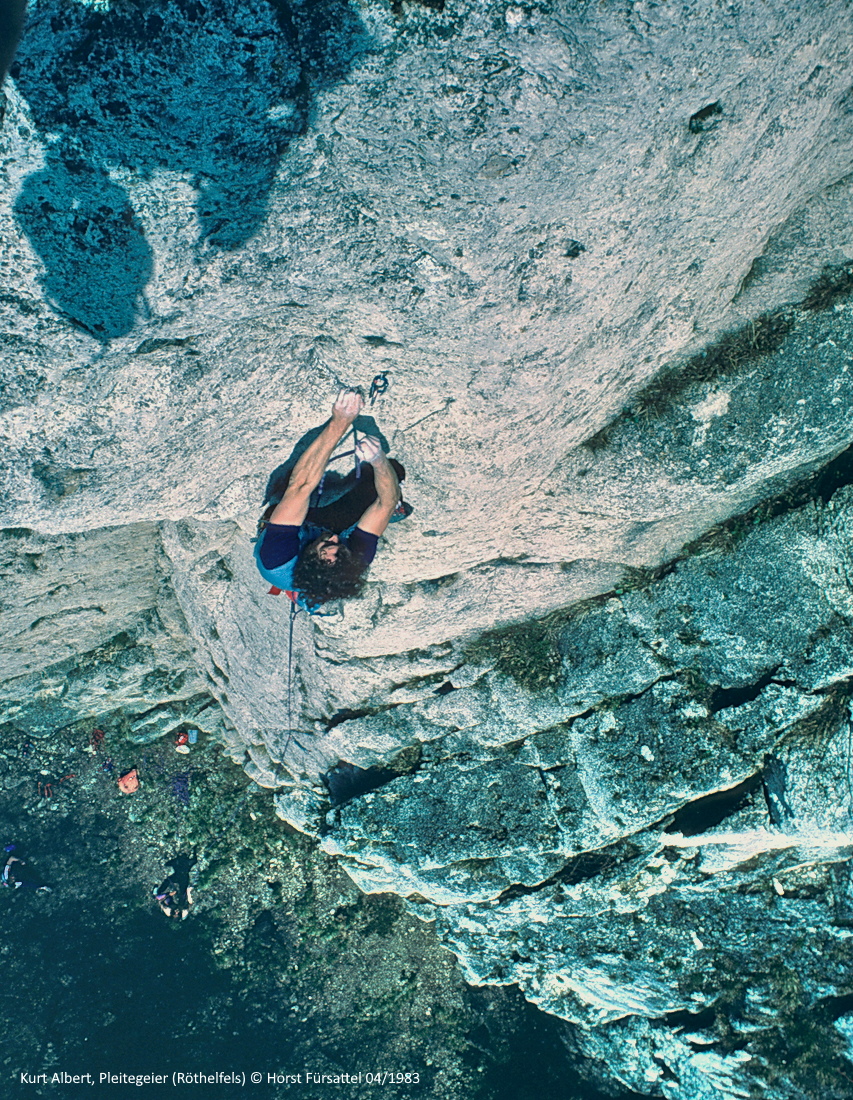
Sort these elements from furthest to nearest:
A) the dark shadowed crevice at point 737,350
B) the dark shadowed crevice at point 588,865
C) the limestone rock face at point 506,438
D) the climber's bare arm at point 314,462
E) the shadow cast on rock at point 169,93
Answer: the dark shadowed crevice at point 588,865
the dark shadowed crevice at point 737,350
the climber's bare arm at point 314,462
the limestone rock face at point 506,438
the shadow cast on rock at point 169,93

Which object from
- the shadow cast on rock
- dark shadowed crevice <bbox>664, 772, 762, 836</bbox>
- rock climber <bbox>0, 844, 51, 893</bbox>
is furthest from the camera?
rock climber <bbox>0, 844, 51, 893</bbox>

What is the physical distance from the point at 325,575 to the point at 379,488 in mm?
744

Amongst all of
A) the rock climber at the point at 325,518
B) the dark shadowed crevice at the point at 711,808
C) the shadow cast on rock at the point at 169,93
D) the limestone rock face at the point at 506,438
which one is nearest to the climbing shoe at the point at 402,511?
the rock climber at the point at 325,518

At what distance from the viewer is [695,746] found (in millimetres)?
4988

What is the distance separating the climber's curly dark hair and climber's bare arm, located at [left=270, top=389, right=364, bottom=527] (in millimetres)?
313

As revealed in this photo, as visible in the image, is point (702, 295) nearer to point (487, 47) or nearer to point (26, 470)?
point (487, 47)

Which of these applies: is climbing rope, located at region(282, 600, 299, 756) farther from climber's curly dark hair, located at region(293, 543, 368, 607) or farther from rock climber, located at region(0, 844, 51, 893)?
rock climber, located at region(0, 844, 51, 893)

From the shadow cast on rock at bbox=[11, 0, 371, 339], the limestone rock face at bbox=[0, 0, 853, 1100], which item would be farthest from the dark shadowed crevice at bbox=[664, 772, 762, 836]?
the shadow cast on rock at bbox=[11, 0, 371, 339]

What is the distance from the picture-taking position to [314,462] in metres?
3.96

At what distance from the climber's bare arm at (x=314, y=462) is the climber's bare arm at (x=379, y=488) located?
0.21 m

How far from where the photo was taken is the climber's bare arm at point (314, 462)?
11.8 ft

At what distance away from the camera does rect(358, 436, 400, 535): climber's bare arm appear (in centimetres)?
386

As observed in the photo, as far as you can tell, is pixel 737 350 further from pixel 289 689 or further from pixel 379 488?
pixel 289 689

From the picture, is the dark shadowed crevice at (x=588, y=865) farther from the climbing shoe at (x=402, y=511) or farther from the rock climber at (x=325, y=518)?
the climbing shoe at (x=402, y=511)
